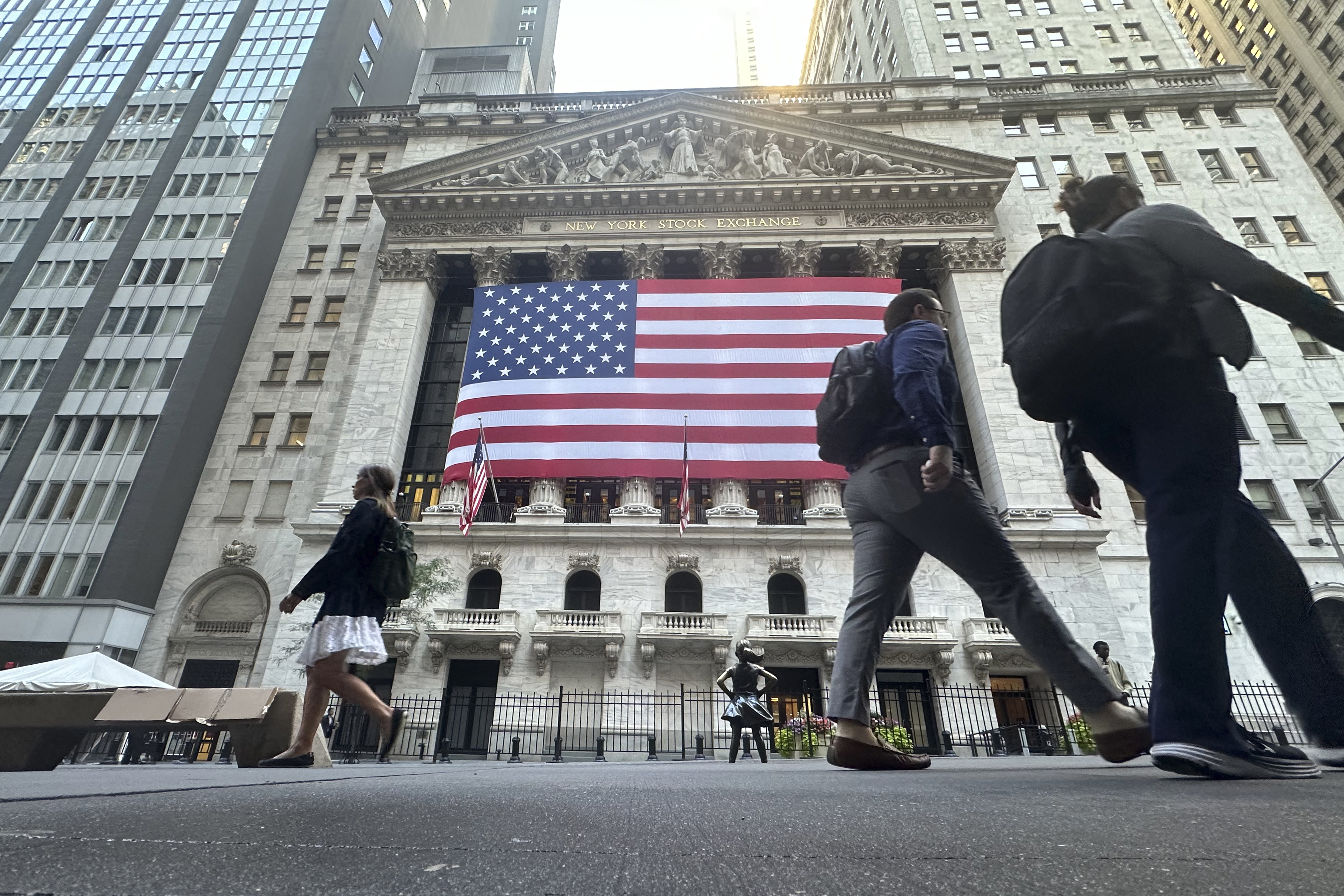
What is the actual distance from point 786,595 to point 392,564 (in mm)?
19906

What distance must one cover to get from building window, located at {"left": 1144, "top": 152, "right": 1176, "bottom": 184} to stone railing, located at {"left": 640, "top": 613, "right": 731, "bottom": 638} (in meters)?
30.7

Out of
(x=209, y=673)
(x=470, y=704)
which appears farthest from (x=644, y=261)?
(x=209, y=673)

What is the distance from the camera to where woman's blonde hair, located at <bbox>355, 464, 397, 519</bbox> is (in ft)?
17.2

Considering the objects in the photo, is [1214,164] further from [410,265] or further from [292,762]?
[292,762]

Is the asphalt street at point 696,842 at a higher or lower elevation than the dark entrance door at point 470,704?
lower

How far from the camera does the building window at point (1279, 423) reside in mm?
26016

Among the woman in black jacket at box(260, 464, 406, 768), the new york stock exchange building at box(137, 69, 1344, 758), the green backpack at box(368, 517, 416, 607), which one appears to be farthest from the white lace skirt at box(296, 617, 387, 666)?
the new york stock exchange building at box(137, 69, 1344, 758)

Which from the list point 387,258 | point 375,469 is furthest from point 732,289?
point 375,469

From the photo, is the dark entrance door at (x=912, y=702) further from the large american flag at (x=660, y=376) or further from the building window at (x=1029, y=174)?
the building window at (x=1029, y=174)

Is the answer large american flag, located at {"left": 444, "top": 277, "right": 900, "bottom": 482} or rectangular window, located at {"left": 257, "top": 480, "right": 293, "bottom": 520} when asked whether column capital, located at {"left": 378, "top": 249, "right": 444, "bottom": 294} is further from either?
rectangular window, located at {"left": 257, "top": 480, "right": 293, "bottom": 520}

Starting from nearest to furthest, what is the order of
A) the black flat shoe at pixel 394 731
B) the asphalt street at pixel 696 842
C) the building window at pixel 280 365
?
the asphalt street at pixel 696 842 → the black flat shoe at pixel 394 731 → the building window at pixel 280 365

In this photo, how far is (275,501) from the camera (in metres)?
27.0

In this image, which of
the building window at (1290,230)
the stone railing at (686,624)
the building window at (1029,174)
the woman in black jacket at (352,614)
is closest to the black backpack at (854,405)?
the woman in black jacket at (352,614)

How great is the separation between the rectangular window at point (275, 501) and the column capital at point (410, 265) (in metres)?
10.0
